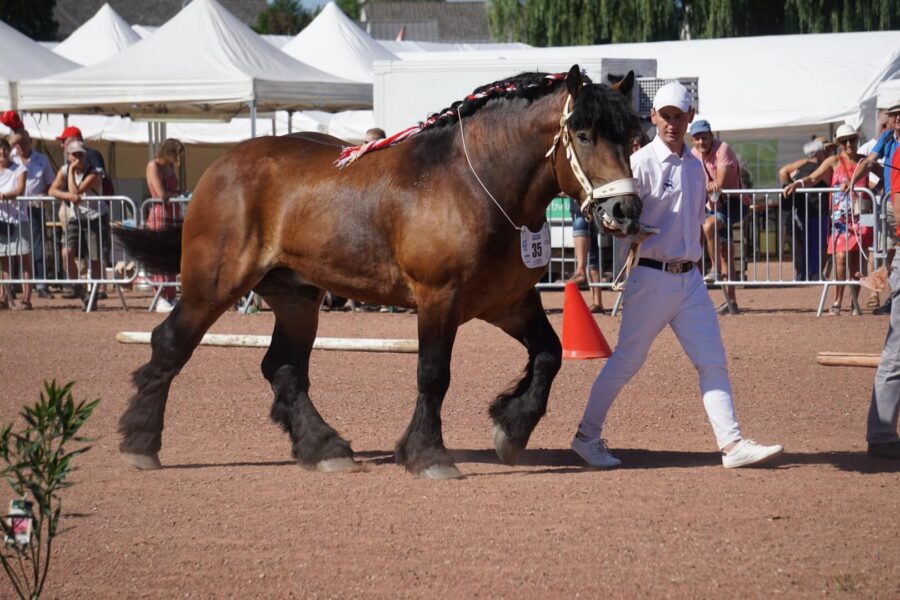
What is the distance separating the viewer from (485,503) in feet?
20.2

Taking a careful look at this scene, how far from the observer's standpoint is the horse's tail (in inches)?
321

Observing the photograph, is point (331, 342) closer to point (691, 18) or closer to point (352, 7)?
point (691, 18)

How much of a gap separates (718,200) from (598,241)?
4.87 ft

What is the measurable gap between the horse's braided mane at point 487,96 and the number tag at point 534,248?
2.33 feet

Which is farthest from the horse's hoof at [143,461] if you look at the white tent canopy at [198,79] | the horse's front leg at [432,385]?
the white tent canopy at [198,79]

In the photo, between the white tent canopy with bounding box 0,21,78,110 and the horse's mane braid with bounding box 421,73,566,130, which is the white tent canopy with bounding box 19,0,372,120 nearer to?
the white tent canopy with bounding box 0,21,78,110

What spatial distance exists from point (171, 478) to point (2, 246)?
399 inches

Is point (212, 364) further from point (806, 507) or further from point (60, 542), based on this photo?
point (806, 507)

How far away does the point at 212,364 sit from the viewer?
11.4m

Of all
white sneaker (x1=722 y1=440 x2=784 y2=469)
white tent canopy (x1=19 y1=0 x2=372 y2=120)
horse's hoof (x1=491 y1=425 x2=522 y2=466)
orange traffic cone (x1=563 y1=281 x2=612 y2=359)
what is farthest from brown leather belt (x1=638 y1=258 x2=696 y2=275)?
white tent canopy (x1=19 y1=0 x2=372 y2=120)

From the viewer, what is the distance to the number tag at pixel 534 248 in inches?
265

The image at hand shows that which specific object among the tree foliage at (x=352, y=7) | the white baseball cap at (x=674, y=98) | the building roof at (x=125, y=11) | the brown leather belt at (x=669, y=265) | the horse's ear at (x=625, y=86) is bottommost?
the brown leather belt at (x=669, y=265)

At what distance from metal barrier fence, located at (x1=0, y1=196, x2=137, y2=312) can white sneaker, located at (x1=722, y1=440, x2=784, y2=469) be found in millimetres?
10466

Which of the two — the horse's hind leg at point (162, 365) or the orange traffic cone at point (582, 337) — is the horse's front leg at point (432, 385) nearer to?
the horse's hind leg at point (162, 365)
